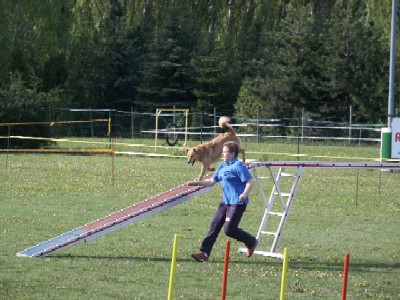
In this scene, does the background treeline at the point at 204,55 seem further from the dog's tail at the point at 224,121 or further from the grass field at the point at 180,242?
the dog's tail at the point at 224,121

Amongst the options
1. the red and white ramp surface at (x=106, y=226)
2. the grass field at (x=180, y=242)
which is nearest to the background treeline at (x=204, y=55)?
the grass field at (x=180, y=242)

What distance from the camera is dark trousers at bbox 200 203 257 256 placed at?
41.1 ft

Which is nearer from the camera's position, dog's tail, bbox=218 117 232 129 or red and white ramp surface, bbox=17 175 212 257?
red and white ramp surface, bbox=17 175 212 257

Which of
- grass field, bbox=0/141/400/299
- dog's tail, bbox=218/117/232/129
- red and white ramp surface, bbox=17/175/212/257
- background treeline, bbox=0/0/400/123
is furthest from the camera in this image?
background treeline, bbox=0/0/400/123

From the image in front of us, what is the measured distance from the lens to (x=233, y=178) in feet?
40.7

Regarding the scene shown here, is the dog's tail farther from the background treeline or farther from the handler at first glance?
the background treeline

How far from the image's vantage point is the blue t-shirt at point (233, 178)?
12305 mm

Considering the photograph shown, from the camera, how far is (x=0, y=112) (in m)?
42.0

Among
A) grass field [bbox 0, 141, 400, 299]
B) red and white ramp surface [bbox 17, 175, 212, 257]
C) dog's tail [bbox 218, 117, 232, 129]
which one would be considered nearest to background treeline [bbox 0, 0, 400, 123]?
grass field [bbox 0, 141, 400, 299]

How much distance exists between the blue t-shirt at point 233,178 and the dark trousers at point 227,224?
0.10 metres

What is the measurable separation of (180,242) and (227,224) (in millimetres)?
2733

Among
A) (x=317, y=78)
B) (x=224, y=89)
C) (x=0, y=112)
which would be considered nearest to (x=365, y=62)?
(x=317, y=78)

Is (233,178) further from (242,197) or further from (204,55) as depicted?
(204,55)

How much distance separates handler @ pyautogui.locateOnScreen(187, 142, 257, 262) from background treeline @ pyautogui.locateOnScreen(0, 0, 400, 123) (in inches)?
1364
